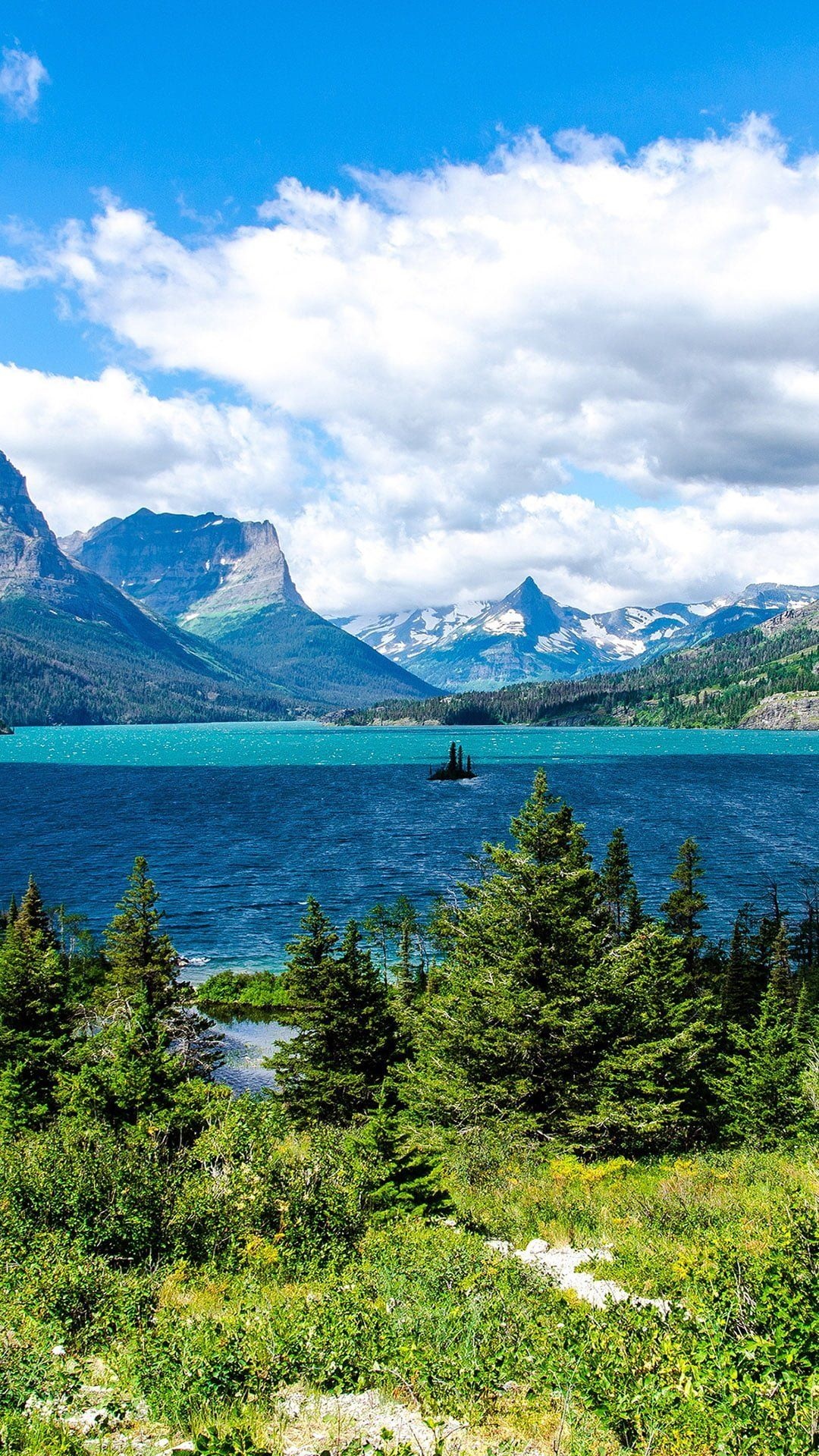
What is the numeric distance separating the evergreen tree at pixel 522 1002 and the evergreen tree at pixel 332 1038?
2.95 meters

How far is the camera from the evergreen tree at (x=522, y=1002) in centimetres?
3098

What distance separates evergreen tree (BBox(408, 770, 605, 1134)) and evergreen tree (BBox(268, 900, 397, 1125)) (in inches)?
116

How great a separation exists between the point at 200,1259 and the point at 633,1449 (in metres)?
10.9

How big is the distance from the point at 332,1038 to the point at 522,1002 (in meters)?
11.3

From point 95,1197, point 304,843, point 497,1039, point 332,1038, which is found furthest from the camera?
point 304,843

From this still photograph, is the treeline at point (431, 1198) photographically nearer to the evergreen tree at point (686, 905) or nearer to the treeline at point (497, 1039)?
the treeline at point (497, 1039)

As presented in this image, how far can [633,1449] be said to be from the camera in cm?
891

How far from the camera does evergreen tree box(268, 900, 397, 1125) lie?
3591 centimetres

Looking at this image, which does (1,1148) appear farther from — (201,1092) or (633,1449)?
(633,1449)

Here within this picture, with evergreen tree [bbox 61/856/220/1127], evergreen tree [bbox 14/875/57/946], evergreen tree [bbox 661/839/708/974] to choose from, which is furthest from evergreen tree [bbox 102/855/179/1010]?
evergreen tree [bbox 661/839/708/974]

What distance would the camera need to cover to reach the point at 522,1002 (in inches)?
1224

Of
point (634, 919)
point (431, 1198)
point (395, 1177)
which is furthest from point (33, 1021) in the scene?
point (634, 919)

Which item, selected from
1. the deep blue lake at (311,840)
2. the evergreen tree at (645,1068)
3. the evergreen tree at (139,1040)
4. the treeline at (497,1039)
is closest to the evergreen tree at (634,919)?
the treeline at (497,1039)

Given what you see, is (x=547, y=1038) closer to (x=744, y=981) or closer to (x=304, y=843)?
(x=744, y=981)
